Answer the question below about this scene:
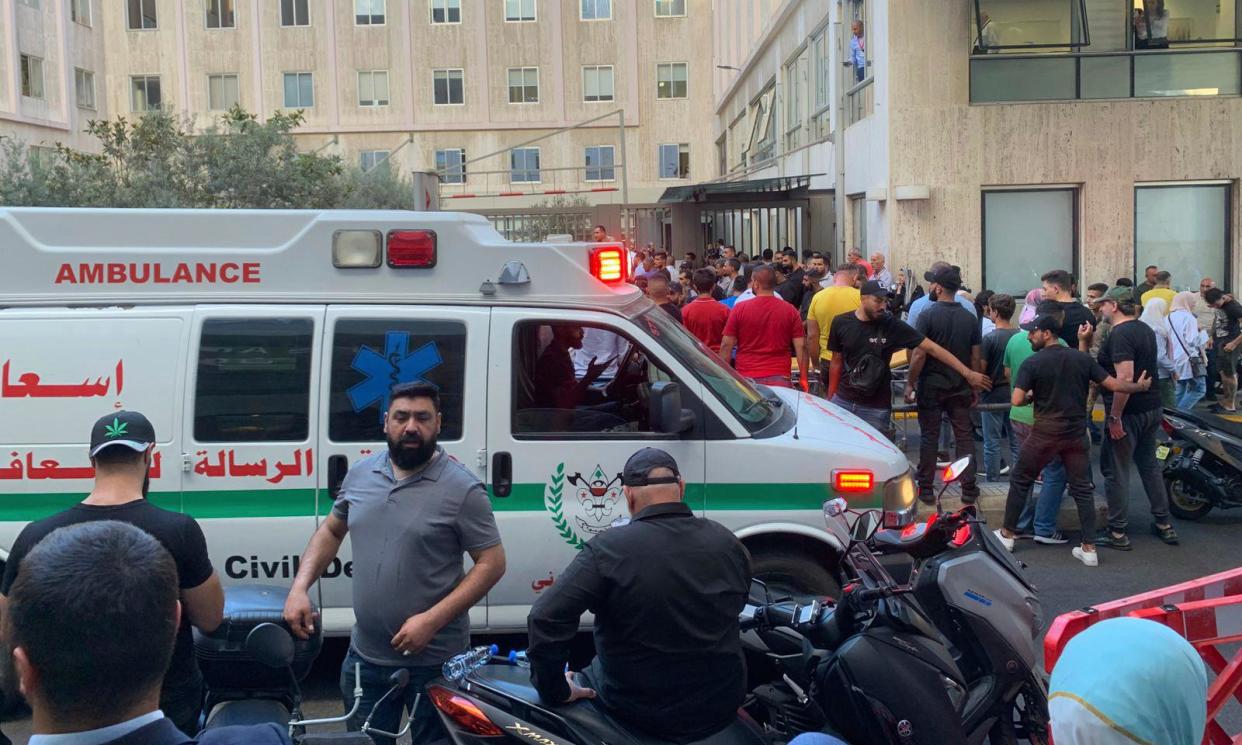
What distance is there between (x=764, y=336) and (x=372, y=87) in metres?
47.3

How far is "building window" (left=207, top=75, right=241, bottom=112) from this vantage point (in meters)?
54.5

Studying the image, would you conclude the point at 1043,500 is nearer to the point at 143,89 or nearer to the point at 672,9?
the point at 672,9

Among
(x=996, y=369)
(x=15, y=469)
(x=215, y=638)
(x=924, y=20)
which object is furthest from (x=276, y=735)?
(x=924, y=20)

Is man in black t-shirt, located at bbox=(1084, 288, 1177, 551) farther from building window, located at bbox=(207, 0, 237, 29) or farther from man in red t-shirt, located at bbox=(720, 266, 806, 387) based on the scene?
building window, located at bbox=(207, 0, 237, 29)

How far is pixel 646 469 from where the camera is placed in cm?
418

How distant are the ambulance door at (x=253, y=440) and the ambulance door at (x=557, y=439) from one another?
3.03ft

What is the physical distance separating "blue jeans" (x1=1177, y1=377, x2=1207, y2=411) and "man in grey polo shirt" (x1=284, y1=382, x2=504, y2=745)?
1071 centimetres

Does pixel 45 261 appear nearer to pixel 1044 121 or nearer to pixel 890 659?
pixel 890 659

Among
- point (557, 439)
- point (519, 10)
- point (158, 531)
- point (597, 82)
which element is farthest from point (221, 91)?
point (158, 531)

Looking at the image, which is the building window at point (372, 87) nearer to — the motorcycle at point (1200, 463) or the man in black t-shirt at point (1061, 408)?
Answer: the motorcycle at point (1200, 463)

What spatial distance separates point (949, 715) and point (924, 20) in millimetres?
15513

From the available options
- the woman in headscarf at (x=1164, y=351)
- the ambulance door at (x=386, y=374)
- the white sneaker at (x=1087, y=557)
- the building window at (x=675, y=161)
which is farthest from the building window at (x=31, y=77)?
the white sneaker at (x=1087, y=557)

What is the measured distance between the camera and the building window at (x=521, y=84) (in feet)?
180

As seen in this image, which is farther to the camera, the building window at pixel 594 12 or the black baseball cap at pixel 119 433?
the building window at pixel 594 12
